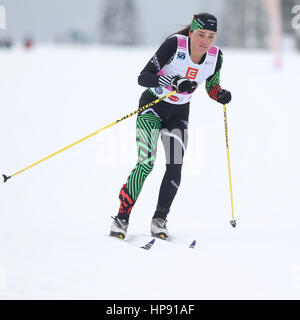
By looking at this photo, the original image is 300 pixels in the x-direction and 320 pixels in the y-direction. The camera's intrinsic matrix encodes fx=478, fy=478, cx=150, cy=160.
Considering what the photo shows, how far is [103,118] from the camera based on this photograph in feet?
35.2

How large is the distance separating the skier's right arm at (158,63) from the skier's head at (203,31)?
16cm

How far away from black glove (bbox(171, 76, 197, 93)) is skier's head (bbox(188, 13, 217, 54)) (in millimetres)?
268

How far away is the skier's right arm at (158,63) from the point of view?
12.3 ft

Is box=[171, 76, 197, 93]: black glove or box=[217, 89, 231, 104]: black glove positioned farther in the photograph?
box=[217, 89, 231, 104]: black glove

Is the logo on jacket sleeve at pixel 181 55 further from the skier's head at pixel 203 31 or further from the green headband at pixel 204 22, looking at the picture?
the green headband at pixel 204 22

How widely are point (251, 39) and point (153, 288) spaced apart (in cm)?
3856

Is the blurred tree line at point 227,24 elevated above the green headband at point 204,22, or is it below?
above

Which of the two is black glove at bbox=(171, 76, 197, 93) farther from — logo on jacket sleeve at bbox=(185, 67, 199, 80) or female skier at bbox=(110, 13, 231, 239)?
logo on jacket sleeve at bbox=(185, 67, 199, 80)

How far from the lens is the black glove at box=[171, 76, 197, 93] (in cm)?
370

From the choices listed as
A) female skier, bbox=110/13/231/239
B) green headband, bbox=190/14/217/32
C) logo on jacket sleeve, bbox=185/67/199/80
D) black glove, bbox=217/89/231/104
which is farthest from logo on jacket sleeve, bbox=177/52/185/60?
black glove, bbox=217/89/231/104

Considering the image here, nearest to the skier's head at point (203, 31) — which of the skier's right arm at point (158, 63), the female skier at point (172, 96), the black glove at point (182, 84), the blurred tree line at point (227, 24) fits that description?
the female skier at point (172, 96)

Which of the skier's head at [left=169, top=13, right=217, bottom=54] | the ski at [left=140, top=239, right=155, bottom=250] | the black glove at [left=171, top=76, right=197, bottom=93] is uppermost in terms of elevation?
the skier's head at [left=169, top=13, right=217, bottom=54]
